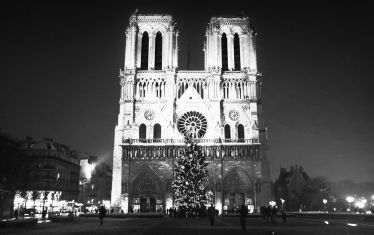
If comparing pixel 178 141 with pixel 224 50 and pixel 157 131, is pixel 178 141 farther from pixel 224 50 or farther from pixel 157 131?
pixel 224 50

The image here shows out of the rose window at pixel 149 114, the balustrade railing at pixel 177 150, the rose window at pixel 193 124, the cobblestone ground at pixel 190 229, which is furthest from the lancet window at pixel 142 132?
the cobblestone ground at pixel 190 229

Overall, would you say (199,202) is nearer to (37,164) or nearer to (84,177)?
(37,164)

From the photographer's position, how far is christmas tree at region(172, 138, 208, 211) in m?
41.3

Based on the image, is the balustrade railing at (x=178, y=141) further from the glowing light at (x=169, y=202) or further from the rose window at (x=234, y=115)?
the glowing light at (x=169, y=202)

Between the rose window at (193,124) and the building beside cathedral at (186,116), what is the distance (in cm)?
15

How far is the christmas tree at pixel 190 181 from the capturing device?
1625 inches

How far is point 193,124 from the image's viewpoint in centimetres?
5844

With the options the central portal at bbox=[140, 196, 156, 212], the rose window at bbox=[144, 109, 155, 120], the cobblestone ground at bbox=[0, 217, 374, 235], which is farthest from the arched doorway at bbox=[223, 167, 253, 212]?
the cobblestone ground at bbox=[0, 217, 374, 235]

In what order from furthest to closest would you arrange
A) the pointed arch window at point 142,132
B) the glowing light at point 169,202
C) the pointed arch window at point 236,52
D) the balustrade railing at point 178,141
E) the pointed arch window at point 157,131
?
1. the pointed arch window at point 236,52
2. the pointed arch window at point 157,131
3. the pointed arch window at point 142,132
4. the balustrade railing at point 178,141
5. the glowing light at point 169,202

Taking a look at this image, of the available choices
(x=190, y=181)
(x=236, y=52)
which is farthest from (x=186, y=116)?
(x=190, y=181)

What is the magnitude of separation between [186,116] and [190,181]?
60.4 feet

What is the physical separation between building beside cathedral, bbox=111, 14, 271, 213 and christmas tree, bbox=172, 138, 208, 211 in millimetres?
9843

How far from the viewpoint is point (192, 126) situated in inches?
2296

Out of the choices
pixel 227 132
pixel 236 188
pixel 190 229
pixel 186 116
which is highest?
pixel 186 116
